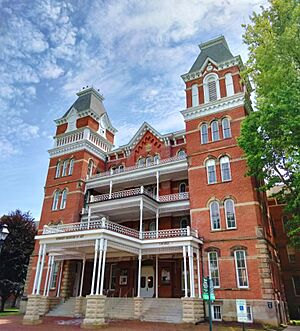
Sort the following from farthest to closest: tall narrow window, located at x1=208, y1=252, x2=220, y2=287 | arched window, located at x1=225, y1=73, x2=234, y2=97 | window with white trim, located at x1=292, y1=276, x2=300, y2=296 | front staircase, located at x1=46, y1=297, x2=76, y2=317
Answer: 1. window with white trim, located at x1=292, y1=276, x2=300, y2=296
2. arched window, located at x1=225, y1=73, x2=234, y2=97
3. front staircase, located at x1=46, y1=297, x2=76, y2=317
4. tall narrow window, located at x1=208, y1=252, x2=220, y2=287

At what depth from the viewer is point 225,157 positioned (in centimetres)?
2250

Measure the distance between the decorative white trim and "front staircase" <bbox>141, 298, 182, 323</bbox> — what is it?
14.7m

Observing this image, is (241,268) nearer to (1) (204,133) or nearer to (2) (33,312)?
(1) (204,133)

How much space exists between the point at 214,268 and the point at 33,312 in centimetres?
1238

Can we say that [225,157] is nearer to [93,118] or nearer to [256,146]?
[256,146]

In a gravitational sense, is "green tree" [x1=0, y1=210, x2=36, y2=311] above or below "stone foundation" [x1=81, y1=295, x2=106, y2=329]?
above

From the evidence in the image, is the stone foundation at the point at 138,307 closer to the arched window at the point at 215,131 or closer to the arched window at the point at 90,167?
the arched window at the point at 215,131

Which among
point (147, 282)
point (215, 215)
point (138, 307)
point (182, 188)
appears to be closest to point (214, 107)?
point (182, 188)

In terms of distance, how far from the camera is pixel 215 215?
21.2 m

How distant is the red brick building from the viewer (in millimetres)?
18609

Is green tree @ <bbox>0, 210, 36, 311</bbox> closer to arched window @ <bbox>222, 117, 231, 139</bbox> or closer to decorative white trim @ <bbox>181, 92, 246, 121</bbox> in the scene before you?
→ decorative white trim @ <bbox>181, 92, 246, 121</bbox>

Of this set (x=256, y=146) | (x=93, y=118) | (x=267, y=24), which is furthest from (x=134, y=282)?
(x=267, y=24)

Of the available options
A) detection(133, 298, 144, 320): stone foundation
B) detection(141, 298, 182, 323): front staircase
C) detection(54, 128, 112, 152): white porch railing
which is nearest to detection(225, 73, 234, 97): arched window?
detection(54, 128, 112, 152): white porch railing

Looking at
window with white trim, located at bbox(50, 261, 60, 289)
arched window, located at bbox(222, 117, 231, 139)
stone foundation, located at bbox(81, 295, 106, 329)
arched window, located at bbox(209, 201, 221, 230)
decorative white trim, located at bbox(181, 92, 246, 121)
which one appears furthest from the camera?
window with white trim, located at bbox(50, 261, 60, 289)
